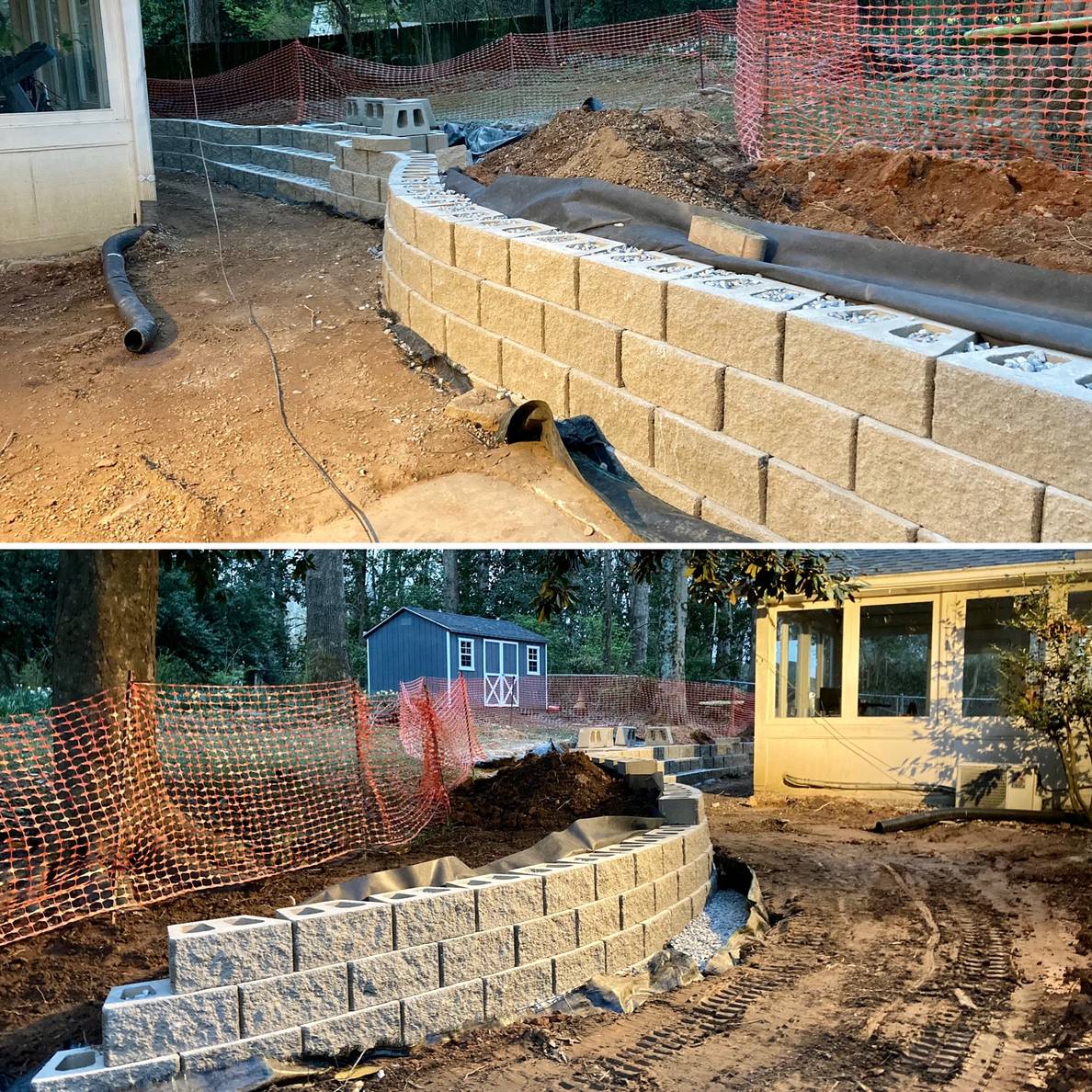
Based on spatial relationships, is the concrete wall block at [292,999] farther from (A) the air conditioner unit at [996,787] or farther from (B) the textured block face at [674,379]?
(A) the air conditioner unit at [996,787]

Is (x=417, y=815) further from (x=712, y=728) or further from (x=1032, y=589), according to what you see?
(x=712, y=728)

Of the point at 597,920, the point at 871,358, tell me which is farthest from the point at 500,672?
the point at 871,358

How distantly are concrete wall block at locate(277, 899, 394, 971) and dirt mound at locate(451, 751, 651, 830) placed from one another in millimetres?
3068

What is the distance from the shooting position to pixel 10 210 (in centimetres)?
1109

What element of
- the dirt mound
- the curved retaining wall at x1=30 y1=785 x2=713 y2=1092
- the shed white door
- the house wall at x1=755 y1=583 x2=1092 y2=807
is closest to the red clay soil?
the house wall at x1=755 y1=583 x2=1092 y2=807

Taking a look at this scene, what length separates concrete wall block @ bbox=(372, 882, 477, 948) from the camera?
14.3ft

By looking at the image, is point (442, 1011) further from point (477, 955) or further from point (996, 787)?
point (996, 787)

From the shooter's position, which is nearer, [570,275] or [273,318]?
[570,275]

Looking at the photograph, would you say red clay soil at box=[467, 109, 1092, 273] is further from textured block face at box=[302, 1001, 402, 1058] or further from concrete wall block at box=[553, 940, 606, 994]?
textured block face at box=[302, 1001, 402, 1058]

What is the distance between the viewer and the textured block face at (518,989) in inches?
184

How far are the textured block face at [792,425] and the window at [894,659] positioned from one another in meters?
6.22

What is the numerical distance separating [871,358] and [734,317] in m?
0.87

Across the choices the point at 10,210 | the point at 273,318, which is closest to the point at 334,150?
the point at 10,210

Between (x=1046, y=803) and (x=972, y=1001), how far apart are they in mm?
5439
